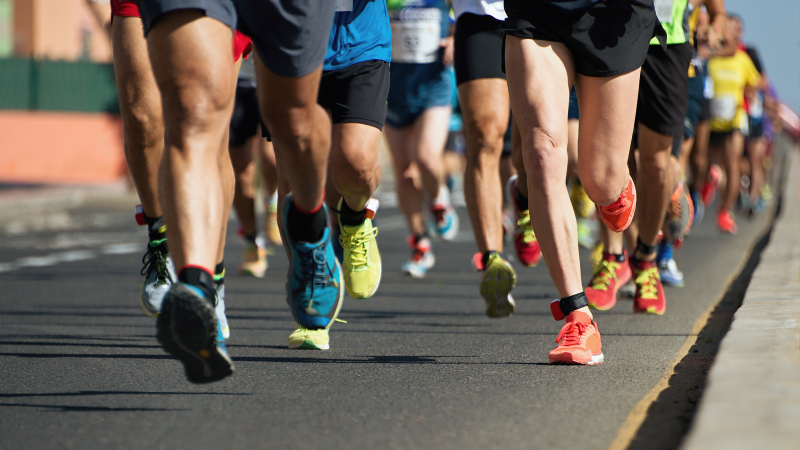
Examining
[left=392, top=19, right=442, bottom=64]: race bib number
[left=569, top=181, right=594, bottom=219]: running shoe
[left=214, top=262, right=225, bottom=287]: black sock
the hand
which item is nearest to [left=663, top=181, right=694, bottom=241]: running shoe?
[left=569, top=181, right=594, bottom=219]: running shoe

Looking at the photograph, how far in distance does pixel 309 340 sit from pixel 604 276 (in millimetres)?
1844

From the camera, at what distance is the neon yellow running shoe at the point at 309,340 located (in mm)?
4195

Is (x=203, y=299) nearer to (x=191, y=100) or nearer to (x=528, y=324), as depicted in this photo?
(x=191, y=100)

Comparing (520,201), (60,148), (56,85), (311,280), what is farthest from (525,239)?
(56,85)

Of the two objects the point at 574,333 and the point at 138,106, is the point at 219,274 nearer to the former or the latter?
the point at 138,106

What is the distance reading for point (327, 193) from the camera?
17.9 ft

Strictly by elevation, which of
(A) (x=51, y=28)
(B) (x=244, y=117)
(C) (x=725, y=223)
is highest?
(B) (x=244, y=117)

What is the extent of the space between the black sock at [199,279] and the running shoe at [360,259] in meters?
1.74

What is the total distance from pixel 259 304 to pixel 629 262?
6.49 feet

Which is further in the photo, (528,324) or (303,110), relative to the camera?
(528,324)

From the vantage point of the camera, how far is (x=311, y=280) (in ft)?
12.8

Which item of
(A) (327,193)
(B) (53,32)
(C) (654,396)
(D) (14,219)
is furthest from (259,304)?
(B) (53,32)

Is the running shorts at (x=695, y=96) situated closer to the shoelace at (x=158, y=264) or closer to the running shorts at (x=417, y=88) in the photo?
the running shorts at (x=417, y=88)

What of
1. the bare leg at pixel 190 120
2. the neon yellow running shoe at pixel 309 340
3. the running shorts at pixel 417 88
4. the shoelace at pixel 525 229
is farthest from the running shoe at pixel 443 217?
the bare leg at pixel 190 120
